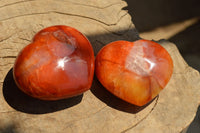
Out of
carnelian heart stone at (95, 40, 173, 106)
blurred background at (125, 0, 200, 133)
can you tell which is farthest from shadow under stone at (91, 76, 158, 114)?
blurred background at (125, 0, 200, 133)

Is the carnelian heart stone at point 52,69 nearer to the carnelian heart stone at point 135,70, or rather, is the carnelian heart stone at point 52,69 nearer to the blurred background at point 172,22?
the carnelian heart stone at point 135,70

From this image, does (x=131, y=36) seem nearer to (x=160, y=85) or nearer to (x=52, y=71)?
(x=160, y=85)

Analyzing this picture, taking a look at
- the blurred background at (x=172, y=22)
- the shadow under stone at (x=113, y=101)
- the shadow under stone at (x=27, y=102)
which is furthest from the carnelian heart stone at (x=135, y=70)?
the blurred background at (x=172, y=22)

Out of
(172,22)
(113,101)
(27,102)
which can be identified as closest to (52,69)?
(27,102)

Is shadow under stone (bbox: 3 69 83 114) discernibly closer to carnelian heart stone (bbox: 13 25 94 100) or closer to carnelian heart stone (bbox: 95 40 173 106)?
carnelian heart stone (bbox: 13 25 94 100)

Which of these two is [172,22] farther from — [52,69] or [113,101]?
[52,69]
